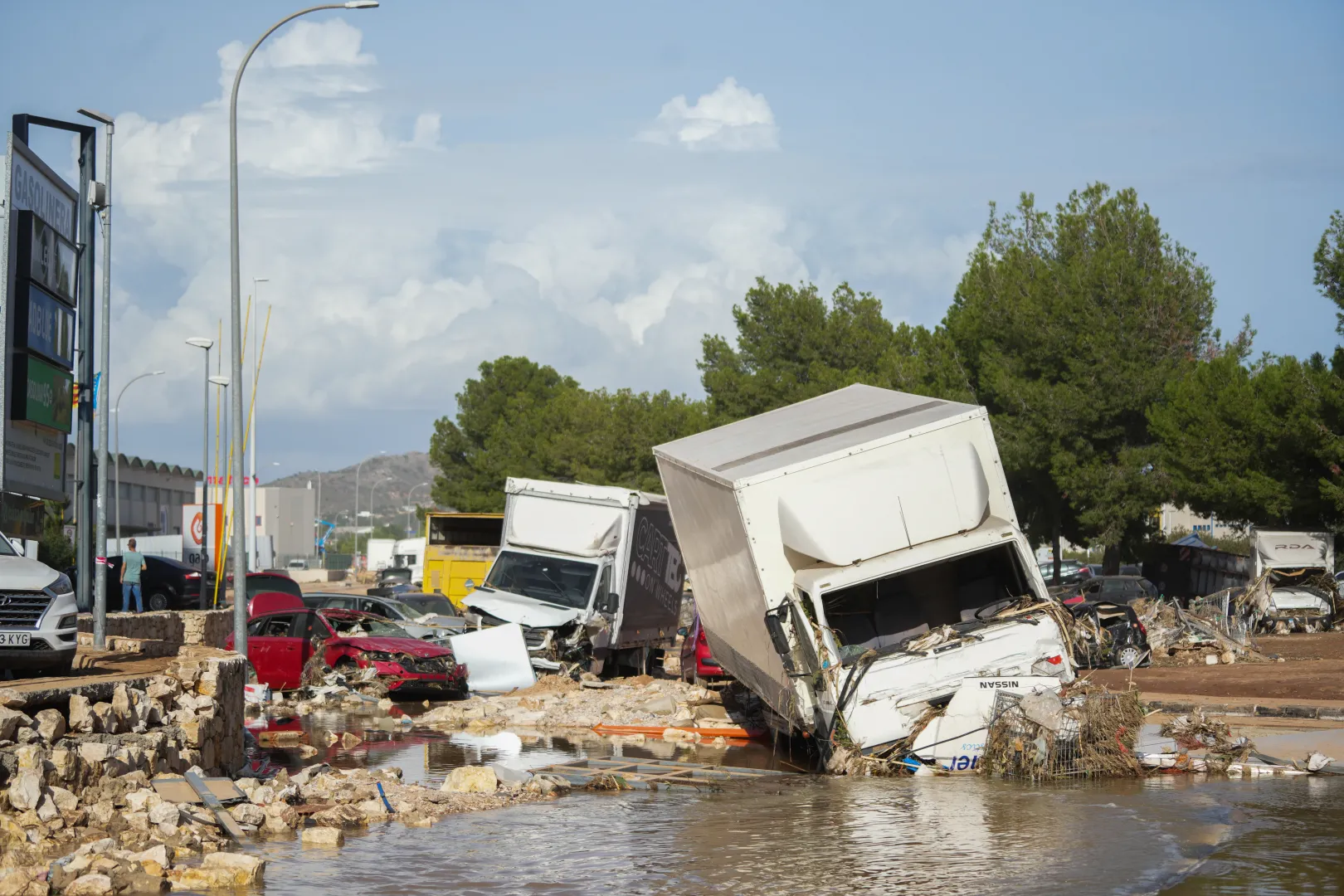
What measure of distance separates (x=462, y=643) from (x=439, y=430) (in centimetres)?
5587

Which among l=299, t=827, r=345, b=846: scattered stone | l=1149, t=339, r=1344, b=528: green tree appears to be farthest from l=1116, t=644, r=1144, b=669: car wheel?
l=299, t=827, r=345, b=846: scattered stone

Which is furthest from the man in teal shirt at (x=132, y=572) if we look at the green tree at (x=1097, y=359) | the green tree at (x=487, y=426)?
the green tree at (x=487, y=426)

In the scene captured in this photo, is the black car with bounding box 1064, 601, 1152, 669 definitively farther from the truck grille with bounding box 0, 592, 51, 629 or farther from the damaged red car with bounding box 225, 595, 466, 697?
the truck grille with bounding box 0, 592, 51, 629

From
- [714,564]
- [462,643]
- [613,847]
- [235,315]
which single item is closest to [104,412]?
[235,315]

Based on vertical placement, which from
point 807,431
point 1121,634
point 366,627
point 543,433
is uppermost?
point 543,433

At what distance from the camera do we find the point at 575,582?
2317 cm

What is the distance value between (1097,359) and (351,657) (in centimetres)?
2631

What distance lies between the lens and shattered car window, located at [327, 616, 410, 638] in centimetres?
2188

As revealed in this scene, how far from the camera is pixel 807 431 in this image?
1482cm

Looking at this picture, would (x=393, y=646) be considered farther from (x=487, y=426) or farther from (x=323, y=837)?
(x=487, y=426)

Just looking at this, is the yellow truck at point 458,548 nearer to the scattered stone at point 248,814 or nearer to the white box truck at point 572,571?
the white box truck at point 572,571

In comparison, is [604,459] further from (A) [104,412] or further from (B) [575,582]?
(A) [104,412]

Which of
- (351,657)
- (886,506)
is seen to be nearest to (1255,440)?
(351,657)

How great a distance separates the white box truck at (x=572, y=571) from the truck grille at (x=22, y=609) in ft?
37.5
